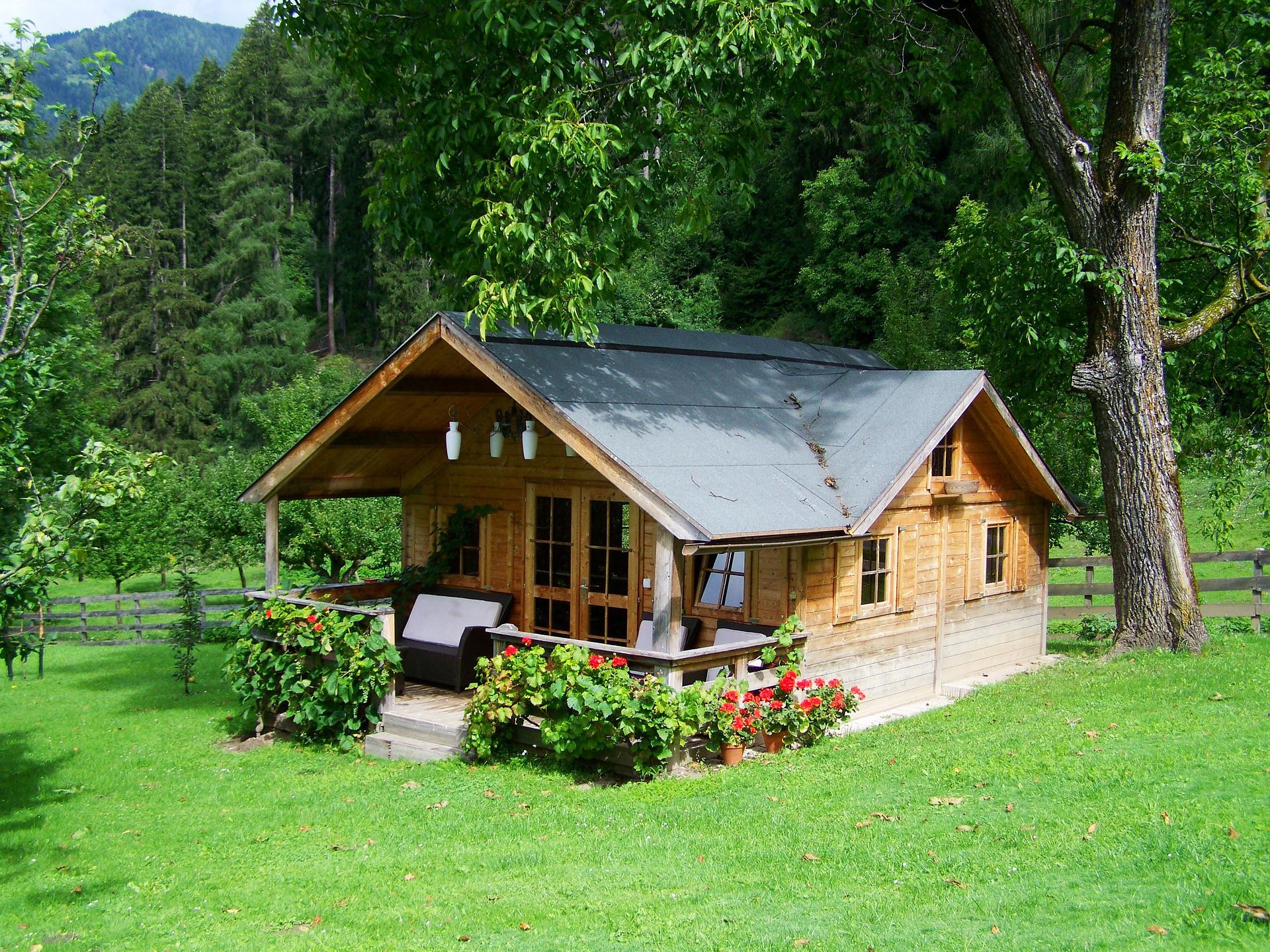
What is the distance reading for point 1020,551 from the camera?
15.0 metres

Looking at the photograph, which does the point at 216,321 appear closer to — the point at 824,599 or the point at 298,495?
the point at 298,495

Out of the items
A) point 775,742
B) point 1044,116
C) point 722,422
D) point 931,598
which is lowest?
point 775,742

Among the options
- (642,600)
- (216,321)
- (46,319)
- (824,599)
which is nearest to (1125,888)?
(824,599)

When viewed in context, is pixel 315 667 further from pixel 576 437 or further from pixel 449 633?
pixel 576 437

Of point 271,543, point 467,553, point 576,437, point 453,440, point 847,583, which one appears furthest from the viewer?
point 467,553

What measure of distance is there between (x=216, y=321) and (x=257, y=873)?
41.6 meters

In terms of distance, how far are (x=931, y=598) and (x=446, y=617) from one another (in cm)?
584

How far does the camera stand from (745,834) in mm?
7719

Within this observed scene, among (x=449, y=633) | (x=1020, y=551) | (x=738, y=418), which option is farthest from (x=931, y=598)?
(x=449, y=633)

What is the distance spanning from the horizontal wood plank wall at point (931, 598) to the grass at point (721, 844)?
1.01 metres

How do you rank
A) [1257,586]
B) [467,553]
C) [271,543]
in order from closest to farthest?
[271,543], [467,553], [1257,586]

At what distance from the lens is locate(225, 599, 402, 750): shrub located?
11.0m

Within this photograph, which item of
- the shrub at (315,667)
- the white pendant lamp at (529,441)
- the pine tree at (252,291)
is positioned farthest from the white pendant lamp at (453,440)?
the pine tree at (252,291)

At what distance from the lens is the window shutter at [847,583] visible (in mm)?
11406
